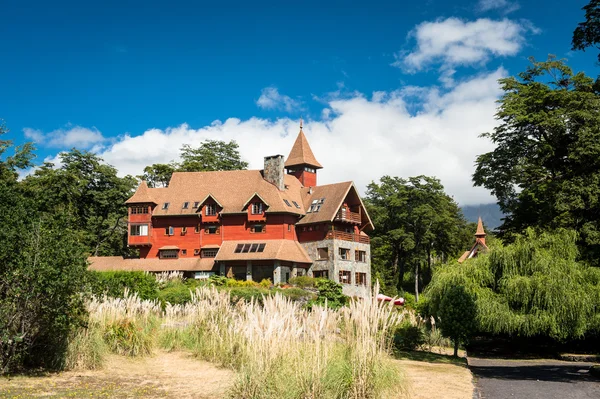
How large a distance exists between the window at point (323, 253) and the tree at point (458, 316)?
23.1 meters

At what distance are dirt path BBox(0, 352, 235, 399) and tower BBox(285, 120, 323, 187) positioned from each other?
36.2 metres

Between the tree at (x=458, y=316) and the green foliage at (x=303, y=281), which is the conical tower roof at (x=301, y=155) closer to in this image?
the green foliage at (x=303, y=281)

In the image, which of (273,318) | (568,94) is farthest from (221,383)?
(568,94)

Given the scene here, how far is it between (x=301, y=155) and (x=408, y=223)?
13.6 metres

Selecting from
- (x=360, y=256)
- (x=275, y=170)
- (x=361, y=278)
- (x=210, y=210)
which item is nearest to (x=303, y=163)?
(x=275, y=170)

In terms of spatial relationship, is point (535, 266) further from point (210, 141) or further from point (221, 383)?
point (210, 141)

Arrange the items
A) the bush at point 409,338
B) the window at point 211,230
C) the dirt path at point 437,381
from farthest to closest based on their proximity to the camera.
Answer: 1. the window at point 211,230
2. the bush at point 409,338
3. the dirt path at point 437,381

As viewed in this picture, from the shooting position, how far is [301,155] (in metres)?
50.2

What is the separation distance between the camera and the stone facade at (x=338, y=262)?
4119 cm

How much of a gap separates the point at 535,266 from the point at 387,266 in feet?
132

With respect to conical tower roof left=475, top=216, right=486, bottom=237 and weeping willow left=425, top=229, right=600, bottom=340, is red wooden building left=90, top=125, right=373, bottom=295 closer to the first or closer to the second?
conical tower roof left=475, top=216, right=486, bottom=237

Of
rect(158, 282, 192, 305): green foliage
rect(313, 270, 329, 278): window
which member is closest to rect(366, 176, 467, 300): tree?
rect(313, 270, 329, 278): window

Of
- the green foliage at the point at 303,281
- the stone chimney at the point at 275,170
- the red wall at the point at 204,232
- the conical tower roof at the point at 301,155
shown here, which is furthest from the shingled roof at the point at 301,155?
the green foliage at the point at 303,281

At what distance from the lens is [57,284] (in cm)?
1137
